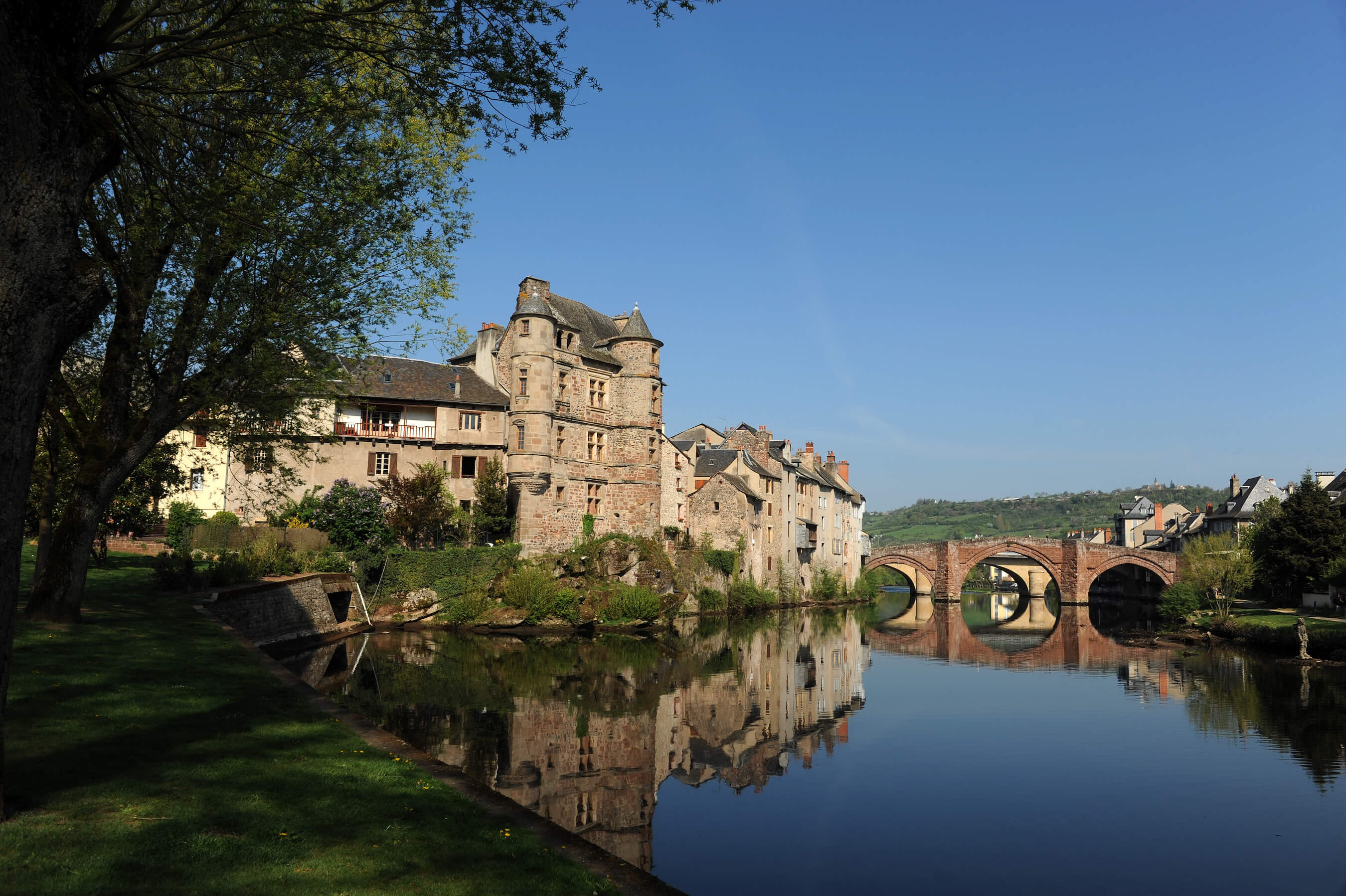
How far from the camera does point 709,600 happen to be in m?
50.7

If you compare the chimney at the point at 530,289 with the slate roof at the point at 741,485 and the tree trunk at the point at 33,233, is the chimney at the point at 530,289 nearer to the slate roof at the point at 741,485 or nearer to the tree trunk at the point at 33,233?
the slate roof at the point at 741,485

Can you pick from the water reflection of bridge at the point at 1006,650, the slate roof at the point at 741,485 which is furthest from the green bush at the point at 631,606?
the slate roof at the point at 741,485

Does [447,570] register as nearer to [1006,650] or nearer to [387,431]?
[387,431]

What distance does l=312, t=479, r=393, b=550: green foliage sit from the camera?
1405 inches

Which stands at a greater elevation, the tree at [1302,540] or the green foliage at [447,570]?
the tree at [1302,540]

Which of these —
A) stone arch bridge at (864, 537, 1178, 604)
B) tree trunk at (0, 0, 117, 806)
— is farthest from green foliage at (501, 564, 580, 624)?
stone arch bridge at (864, 537, 1178, 604)

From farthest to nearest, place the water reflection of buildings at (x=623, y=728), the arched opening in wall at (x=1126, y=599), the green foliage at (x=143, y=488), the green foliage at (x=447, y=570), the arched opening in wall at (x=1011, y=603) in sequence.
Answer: the arched opening in wall at (x=1126, y=599)
the arched opening in wall at (x=1011, y=603)
the green foliage at (x=447, y=570)
the green foliage at (x=143, y=488)
the water reflection of buildings at (x=623, y=728)

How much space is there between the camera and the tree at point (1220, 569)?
150 ft

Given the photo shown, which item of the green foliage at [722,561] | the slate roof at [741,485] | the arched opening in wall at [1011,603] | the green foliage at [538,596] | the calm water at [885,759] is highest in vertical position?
the slate roof at [741,485]

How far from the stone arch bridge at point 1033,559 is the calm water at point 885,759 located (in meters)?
39.5

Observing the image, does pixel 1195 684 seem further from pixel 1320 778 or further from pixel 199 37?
pixel 199 37

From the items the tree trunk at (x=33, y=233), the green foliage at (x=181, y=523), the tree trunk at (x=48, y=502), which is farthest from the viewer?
the green foliage at (x=181, y=523)

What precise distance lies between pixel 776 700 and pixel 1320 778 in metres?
13.5

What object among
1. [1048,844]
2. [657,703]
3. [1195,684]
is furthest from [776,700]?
[1195,684]
